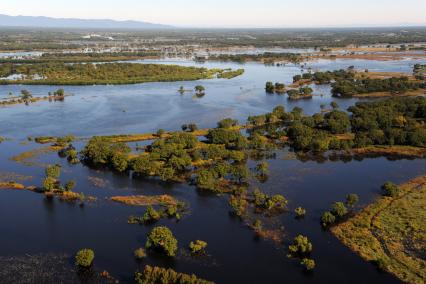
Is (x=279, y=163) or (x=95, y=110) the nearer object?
(x=279, y=163)

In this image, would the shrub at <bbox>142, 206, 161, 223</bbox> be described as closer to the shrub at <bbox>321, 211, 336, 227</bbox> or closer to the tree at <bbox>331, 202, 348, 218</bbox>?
the shrub at <bbox>321, 211, 336, 227</bbox>

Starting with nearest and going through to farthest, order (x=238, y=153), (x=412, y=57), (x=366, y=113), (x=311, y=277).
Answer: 1. (x=311, y=277)
2. (x=238, y=153)
3. (x=366, y=113)
4. (x=412, y=57)

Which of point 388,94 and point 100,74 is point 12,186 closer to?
point 100,74

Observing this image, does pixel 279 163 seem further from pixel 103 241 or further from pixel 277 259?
pixel 103 241

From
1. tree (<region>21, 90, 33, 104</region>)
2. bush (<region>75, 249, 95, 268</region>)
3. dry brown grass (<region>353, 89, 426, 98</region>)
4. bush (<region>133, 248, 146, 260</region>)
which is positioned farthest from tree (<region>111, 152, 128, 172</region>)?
dry brown grass (<region>353, 89, 426, 98</region>)

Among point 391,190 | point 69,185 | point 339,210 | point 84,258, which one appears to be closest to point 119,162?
point 69,185

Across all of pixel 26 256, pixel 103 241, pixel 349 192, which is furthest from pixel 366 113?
pixel 26 256

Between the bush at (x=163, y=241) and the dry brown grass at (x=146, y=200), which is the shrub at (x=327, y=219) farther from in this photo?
the dry brown grass at (x=146, y=200)

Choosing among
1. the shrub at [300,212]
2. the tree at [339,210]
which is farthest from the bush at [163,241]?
the tree at [339,210]
